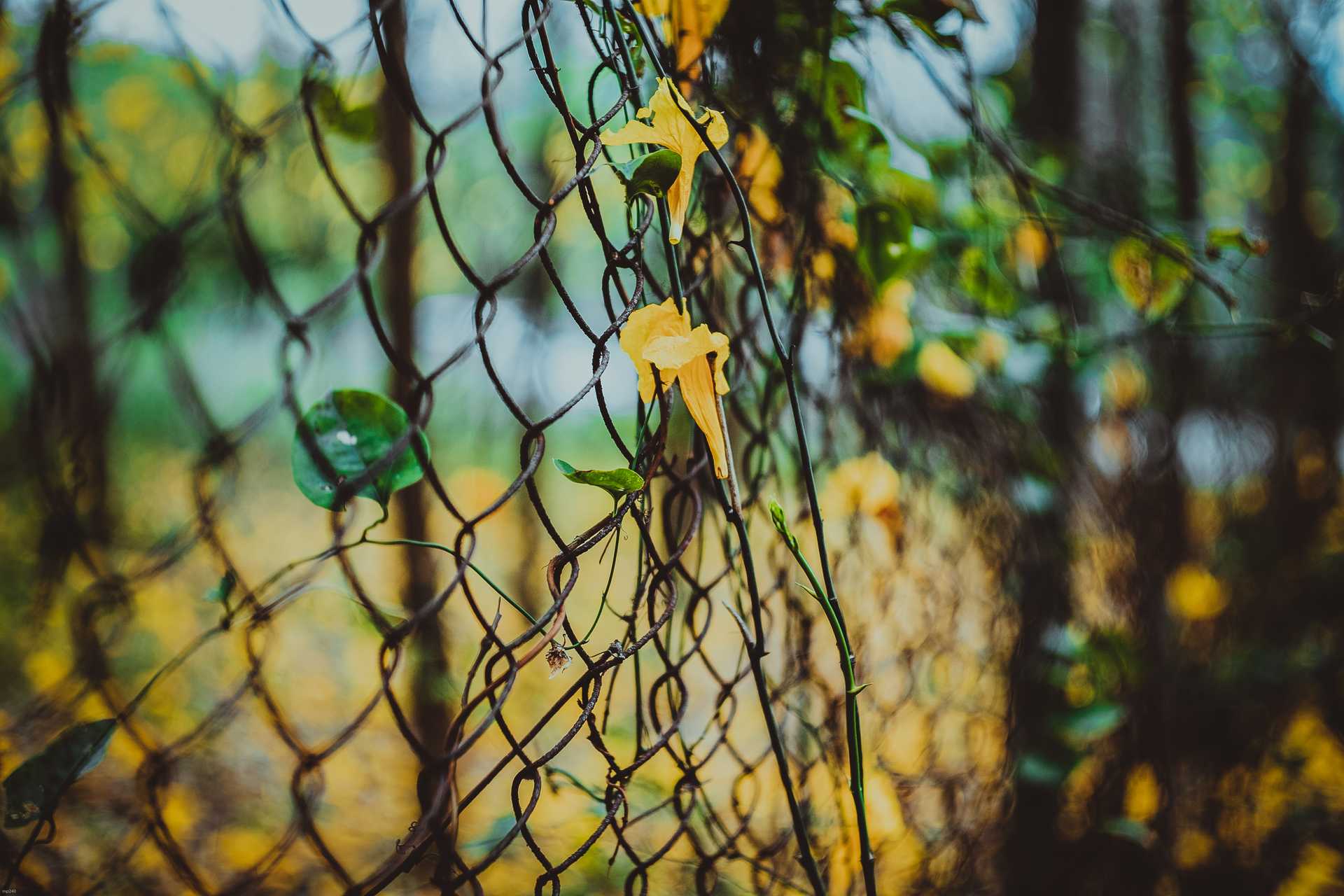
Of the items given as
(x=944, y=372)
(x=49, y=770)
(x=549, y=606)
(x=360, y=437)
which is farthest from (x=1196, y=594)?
(x=49, y=770)

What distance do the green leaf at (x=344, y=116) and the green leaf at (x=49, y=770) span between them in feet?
1.52

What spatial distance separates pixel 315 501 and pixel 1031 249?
4.01 feet

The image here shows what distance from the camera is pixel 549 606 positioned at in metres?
0.92

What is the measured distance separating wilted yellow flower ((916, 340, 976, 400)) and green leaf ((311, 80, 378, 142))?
747 millimetres

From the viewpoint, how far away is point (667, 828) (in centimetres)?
192

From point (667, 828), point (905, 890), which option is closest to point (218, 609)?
point (667, 828)

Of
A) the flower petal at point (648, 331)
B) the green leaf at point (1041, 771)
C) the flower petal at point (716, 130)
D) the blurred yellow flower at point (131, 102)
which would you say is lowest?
the green leaf at point (1041, 771)

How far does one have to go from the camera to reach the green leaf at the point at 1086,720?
1.00 metres

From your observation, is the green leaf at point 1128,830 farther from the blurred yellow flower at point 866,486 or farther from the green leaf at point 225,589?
the green leaf at point 225,589

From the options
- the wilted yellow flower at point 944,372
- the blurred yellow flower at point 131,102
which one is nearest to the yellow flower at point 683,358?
the wilted yellow flower at point 944,372

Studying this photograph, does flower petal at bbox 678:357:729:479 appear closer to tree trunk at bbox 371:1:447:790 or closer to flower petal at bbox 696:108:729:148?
flower petal at bbox 696:108:729:148

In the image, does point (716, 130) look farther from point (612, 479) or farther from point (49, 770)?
point (49, 770)

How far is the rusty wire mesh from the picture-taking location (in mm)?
333

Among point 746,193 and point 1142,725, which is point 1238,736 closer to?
point 1142,725
